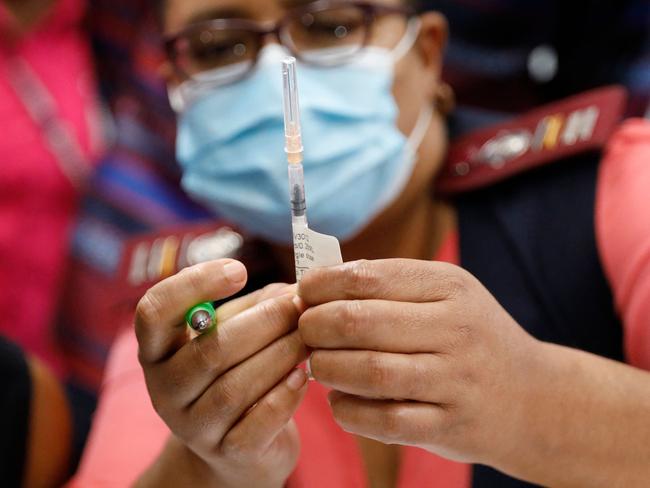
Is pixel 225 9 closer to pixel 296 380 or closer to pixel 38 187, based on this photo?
pixel 296 380

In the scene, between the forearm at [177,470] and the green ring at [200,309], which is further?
the forearm at [177,470]

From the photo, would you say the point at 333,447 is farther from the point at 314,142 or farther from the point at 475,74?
the point at 475,74

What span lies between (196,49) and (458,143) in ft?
1.10

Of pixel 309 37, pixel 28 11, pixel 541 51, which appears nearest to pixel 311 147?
pixel 309 37

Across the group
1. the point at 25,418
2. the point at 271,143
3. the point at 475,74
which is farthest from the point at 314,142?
the point at 475,74

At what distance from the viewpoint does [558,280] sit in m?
0.81

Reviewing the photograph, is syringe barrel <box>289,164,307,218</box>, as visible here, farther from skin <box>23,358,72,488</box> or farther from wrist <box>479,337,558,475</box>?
skin <box>23,358,72,488</box>

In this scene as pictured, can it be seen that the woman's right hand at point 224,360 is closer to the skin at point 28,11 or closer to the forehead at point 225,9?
the forehead at point 225,9

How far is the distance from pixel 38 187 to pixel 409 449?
2.98 ft

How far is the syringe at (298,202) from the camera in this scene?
56 cm

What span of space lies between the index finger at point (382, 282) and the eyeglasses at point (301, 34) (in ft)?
1.23

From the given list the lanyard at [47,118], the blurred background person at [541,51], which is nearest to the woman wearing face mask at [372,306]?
the blurred background person at [541,51]

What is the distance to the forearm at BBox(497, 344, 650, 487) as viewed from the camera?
24.1 inches

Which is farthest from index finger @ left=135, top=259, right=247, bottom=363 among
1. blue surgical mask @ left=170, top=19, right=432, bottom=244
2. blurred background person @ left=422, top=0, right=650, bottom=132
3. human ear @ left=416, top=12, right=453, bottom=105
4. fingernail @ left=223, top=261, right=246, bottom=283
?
blurred background person @ left=422, top=0, right=650, bottom=132
